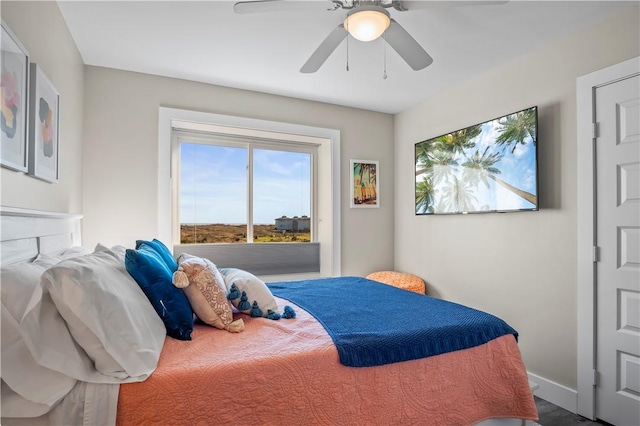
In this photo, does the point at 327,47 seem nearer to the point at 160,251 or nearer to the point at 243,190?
the point at 160,251

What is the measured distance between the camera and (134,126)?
3090 millimetres

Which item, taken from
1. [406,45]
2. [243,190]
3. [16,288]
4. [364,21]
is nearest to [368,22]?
[364,21]

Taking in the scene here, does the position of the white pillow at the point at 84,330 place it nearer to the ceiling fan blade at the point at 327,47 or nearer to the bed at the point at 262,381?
the bed at the point at 262,381

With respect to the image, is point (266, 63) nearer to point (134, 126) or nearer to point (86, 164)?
point (134, 126)

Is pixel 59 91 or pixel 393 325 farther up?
pixel 59 91

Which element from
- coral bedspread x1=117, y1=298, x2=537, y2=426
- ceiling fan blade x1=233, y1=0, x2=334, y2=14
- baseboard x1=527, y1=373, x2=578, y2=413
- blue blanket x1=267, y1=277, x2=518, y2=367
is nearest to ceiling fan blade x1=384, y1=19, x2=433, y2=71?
ceiling fan blade x1=233, y1=0, x2=334, y2=14

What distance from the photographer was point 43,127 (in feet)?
6.15

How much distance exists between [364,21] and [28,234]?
186cm

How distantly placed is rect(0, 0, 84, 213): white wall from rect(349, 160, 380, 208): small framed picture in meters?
2.59

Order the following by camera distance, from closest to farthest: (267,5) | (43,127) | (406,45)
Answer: (267,5)
(43,127)
(406,45)

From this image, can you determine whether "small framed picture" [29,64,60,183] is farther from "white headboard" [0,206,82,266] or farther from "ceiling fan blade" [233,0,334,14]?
"ceiling fan blade" [233,0,334,14]

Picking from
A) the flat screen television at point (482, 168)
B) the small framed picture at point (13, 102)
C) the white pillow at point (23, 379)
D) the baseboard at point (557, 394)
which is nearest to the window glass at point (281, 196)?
the flat screen television at point (482, 168)

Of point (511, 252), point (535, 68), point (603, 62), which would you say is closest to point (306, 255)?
point (511, 252)

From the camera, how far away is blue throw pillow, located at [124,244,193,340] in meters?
1.48
